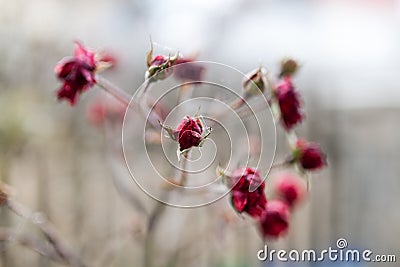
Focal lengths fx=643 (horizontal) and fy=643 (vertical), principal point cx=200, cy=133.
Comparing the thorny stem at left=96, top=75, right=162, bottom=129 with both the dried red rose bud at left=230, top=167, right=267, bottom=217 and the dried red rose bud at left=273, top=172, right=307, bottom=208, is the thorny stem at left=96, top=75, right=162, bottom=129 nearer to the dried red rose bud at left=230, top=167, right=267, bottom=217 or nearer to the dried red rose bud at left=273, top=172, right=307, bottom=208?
the dried red rose bud at left=230, top=167, right=267, bottom=217

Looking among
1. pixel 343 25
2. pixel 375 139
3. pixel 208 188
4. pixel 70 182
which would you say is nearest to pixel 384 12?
pixel 343 25

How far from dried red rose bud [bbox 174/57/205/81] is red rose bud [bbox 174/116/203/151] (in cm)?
8

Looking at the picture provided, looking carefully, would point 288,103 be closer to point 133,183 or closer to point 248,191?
point 248,191

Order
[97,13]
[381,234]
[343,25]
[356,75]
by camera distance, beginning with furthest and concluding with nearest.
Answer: [343,25] → [97,13] → [356,75] → [381,234]

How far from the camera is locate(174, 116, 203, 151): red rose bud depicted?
0.53m

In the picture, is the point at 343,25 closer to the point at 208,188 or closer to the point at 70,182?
the point at 70,182

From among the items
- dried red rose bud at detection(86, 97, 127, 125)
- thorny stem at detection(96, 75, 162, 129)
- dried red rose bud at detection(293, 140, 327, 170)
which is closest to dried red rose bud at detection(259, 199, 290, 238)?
dried red rose bud at detection(293, 140, 327, 170)

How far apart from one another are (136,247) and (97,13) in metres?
2.43

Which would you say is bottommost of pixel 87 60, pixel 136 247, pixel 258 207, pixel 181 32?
pixel 258 207

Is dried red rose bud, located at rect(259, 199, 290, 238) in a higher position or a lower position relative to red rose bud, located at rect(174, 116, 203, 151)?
higher

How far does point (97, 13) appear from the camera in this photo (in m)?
4.03

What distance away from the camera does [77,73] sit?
621 millimetres

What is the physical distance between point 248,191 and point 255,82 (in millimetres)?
112

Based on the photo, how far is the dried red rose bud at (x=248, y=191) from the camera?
0.57 metres
